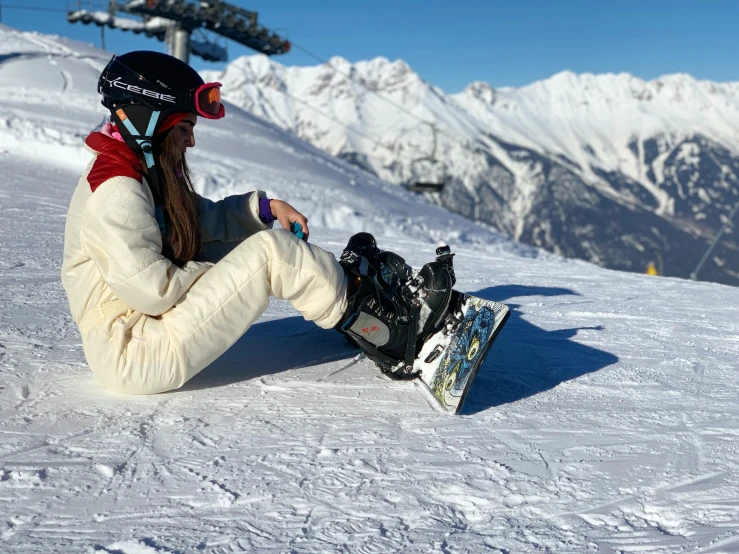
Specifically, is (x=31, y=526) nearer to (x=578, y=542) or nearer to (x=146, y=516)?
(x=146, y=516)

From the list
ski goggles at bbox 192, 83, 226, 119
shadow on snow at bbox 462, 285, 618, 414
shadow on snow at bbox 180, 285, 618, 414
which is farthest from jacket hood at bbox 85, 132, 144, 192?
shadow on snow at bbox 462, 285, 618, 414

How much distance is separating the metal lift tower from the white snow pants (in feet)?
81.7

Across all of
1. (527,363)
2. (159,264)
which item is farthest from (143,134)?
(527,363)

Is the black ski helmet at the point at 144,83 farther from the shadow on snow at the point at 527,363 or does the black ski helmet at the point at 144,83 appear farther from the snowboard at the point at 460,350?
the shadow on snow at the point at 527,363

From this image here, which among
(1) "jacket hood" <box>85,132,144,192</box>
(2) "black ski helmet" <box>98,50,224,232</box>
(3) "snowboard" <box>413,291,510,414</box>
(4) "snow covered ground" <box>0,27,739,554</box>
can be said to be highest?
(2) "black ski helmet" <box>98,50,224,232</box>

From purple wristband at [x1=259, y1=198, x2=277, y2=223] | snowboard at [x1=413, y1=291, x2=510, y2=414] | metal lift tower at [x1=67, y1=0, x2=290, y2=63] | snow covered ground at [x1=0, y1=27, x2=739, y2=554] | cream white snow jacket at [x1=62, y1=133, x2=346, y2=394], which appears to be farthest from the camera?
metal lift tower at [x1=67, y1=0, x2=290, y2=63]

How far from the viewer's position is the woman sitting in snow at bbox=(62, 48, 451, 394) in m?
2.17

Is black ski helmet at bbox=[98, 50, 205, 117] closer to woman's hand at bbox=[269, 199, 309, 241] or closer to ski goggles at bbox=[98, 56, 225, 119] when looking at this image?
ski goggles at bbox=[98, 56, 225, 119]

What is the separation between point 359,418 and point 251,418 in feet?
1.16

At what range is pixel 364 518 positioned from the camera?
1.70 m

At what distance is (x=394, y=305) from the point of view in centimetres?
254

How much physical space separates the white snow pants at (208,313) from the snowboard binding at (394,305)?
0.14 meters

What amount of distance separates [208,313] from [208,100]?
73cm

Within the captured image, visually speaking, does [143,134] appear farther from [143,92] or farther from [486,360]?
[486,360]
